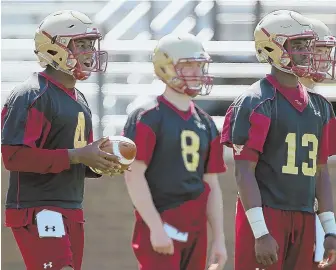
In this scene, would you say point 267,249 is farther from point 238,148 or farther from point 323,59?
point 323,59

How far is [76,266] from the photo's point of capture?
252 inches

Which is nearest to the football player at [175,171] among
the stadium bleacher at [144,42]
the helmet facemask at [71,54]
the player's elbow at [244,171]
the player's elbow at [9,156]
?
the player's elbow at [244,171]

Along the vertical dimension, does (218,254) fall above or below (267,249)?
below

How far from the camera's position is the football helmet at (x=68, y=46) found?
6395 millimetres

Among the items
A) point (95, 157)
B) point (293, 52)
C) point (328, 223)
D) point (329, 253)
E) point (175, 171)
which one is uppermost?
point (293, 52)

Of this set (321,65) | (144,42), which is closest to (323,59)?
(321,65)

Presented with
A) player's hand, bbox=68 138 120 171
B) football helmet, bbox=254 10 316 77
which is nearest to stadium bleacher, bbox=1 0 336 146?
football helmet, bbox=254 10 316 77

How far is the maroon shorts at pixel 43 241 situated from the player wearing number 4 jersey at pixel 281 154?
84 cm

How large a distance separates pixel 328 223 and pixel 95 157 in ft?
4.19

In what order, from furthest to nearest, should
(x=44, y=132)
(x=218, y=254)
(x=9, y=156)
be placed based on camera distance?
(x=218, y=254), (x=44, y=132), (x=9, y=156)

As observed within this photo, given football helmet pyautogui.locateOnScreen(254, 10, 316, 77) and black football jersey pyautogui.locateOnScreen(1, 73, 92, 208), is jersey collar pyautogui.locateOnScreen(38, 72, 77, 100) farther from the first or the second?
football helmet pyautogui.locateOnScreen(254, 10, 316, 77)

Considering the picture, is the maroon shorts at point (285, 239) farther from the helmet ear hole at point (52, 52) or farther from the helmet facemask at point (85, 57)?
the helmet ear hole at point (52, 52)

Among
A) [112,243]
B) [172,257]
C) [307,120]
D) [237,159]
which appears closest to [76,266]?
[172,257]

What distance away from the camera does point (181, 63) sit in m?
6.31
